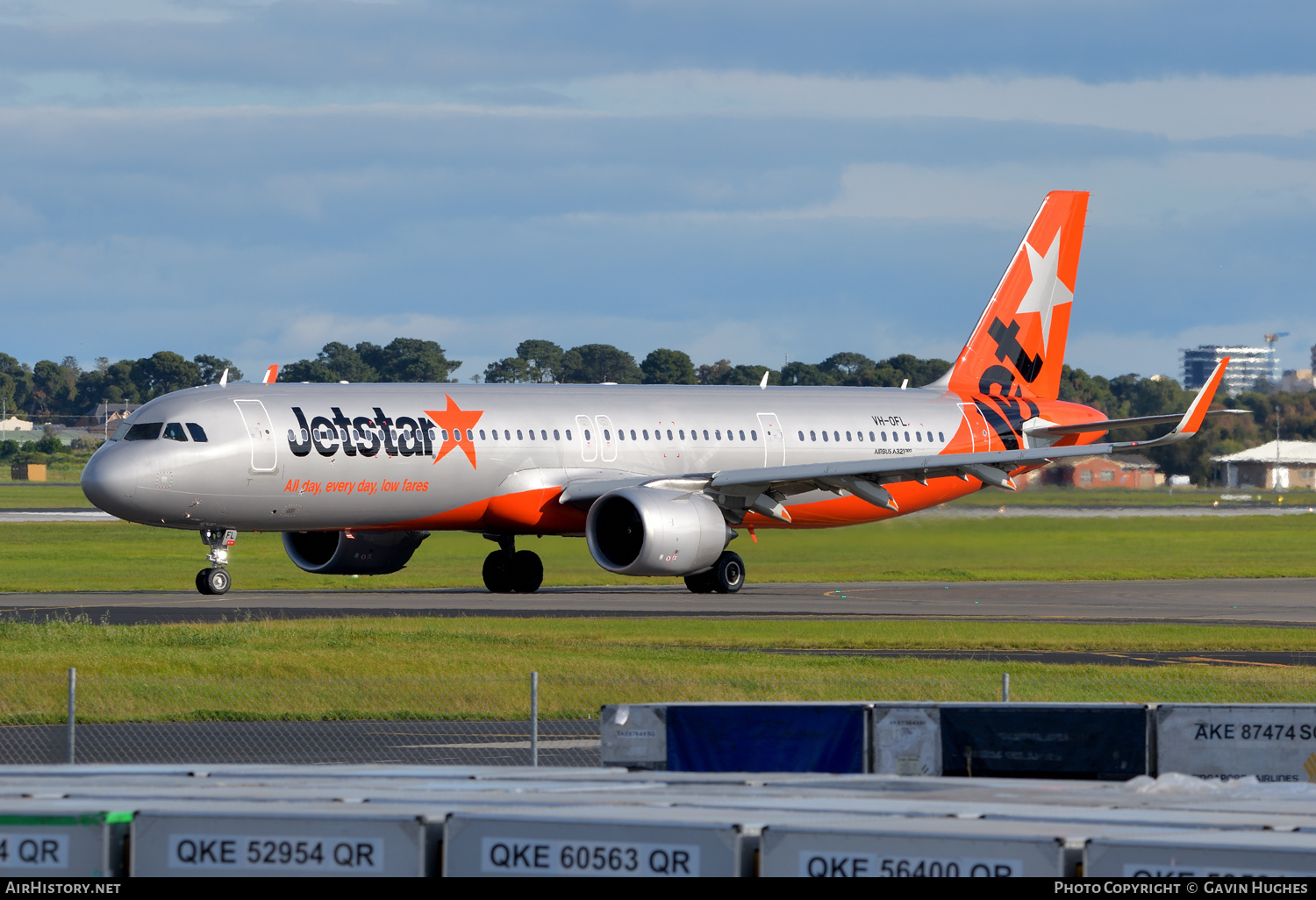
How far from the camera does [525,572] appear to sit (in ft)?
137

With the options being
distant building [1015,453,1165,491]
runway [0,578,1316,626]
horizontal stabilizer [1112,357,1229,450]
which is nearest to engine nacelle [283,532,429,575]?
runway [0,578,1316,626]

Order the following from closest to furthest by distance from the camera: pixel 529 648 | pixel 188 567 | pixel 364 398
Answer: pixel 529 648, pixel 364 398, pixel 188 567

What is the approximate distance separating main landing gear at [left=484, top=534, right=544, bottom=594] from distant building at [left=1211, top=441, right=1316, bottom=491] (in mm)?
74416

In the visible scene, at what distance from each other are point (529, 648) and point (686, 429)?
15056mm

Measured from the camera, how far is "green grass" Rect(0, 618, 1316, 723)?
22.7 metres

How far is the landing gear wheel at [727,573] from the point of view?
4072 centimetres

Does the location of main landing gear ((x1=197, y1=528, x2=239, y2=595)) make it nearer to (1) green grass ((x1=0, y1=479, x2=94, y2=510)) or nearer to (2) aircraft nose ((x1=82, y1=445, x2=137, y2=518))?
(2) aircraft nose ((x1=82, y1=445, x2=137, y2=518))

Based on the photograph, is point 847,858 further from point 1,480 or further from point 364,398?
point 1,480

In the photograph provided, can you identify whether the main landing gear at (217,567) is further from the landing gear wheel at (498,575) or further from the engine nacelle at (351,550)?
the landing gear wheel at (498,575)

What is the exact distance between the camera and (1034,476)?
181 ft

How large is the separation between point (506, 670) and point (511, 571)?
54.7ft

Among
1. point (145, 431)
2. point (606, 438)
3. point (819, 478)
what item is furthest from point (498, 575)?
point (145, 431)

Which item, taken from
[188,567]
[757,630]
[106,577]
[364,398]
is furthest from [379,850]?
[188,567]

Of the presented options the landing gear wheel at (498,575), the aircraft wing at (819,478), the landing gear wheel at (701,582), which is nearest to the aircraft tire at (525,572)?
the landing gear wheel at (498,575)
